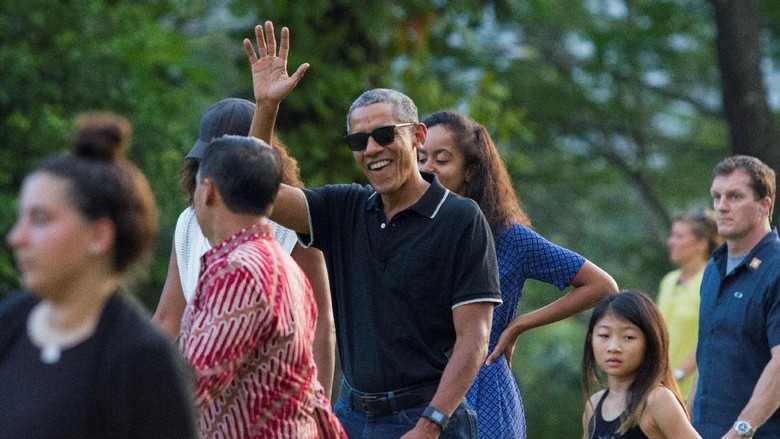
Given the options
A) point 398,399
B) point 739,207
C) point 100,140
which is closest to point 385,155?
point 398,399

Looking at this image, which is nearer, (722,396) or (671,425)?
(671,425)

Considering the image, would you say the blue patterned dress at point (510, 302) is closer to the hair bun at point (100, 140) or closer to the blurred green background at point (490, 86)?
the hair bun at point (100, 140)

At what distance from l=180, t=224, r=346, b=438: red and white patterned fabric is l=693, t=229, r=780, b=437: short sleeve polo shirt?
3216mm

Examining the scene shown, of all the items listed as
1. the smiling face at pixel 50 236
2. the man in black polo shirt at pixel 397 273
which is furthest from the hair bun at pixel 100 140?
the man in black polo shirt at pixel 397 273

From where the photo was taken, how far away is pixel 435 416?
462cm

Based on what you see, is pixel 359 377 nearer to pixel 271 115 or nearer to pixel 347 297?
pixel 347 297

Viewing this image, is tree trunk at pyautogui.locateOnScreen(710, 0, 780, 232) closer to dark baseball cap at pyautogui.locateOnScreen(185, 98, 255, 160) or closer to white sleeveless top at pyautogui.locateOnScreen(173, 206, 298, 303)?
white sleeveless top at pyautogui.locateOnScreen(173, 206, 298, 303)

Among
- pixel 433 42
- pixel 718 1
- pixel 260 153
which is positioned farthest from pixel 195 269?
pixel 718 1

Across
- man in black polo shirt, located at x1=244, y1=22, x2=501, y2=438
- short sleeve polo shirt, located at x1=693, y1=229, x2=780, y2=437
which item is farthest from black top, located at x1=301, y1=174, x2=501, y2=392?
short sleeve polo shirt, located at x1=693, y1=229, x2=780, y2=437

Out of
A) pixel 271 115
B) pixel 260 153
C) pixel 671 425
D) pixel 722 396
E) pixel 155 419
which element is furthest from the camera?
pixel 722 396

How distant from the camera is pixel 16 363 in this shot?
3.24 meters

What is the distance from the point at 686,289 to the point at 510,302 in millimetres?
3660

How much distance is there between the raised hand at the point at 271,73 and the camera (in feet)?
16.3

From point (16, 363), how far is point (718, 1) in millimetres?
10533
